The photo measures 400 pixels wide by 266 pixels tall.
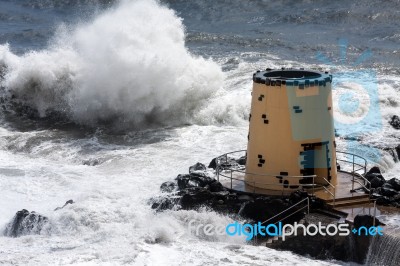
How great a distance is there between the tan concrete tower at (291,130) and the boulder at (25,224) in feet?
14.1

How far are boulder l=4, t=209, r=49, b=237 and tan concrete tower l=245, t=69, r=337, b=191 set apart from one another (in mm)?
4302

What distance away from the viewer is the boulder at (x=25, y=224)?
15242mm

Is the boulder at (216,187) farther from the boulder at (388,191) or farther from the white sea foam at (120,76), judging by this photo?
the white sea foam at (120,76)

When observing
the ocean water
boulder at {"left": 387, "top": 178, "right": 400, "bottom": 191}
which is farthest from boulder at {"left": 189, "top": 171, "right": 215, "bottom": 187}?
boulder at {"left": 387, "top": 178, "right": 400, "bottom": 191}

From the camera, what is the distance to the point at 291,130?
14203 millimetres

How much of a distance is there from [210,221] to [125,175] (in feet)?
17.8

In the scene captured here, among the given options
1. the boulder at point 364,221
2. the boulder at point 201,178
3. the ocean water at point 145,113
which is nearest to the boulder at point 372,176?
the boulder at point 364,221

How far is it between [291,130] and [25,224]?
18.2ft

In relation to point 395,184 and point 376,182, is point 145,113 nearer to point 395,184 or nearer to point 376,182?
point 376,182

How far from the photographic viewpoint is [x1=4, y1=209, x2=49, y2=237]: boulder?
1524 cm

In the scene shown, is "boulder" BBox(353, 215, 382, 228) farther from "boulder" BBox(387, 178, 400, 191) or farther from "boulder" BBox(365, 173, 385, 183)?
"boulder" BBox(365, 173, 385, 183)

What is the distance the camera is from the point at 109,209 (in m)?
15.9

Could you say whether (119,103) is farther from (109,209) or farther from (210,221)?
(210,221)

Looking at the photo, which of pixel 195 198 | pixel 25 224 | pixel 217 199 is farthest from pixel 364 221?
pixel 25 224
